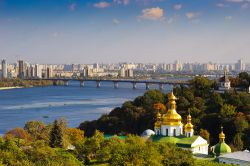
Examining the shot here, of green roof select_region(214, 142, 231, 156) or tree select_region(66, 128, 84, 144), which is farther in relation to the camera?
tree select_region(66, 128, 84, 144)

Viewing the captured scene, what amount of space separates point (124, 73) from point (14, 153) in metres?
54.3

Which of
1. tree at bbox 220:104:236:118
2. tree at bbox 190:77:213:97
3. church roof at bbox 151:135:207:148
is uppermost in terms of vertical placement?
tree at bbox 190:77:213:97

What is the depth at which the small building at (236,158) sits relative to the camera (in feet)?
27.4

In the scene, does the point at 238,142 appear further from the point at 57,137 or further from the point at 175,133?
the point at 57,137

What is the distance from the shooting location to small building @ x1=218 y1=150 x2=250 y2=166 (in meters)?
8.37

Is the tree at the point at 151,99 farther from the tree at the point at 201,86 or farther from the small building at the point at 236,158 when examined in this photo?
the small building at the point at 236,158

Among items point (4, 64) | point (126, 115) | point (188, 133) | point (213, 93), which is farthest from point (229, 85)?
point (4, 64)

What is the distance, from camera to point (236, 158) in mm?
8422

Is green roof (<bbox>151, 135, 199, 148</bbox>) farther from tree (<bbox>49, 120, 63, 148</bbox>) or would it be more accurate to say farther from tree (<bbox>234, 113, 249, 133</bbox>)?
tree (<bbox>234, 113, 249, 133</bbox>)

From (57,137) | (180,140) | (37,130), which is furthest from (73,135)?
(180,140)

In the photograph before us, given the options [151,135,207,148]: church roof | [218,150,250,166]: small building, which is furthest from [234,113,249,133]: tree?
[218,150,250,166]: small building

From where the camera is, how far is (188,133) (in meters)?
9.68

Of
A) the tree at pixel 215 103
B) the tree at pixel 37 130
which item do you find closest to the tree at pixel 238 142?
the tree at pixel 215 103

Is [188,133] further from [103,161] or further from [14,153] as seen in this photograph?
[14,153]
